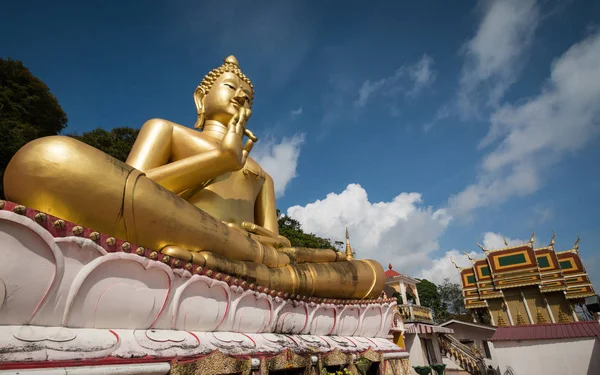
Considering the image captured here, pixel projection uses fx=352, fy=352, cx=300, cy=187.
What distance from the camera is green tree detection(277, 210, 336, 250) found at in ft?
60.8

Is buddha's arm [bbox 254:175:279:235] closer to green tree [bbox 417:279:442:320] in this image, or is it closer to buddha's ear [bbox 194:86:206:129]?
buddha's ear [bbox 194:86:206:129]

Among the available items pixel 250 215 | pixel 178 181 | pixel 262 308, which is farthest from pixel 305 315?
pixel 178 181

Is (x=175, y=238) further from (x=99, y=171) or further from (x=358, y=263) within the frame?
(x=358, y=263)

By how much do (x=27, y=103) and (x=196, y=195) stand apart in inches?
664

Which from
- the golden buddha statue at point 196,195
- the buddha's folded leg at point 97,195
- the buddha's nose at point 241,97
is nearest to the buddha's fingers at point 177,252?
the golden buddha statue at point 196,195

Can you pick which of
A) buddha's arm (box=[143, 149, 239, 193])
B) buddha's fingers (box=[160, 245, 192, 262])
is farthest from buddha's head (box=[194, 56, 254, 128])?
buddha's fingers (box=[160, 245, 192, 262])

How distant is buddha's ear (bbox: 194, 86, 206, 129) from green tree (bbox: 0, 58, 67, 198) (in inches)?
441

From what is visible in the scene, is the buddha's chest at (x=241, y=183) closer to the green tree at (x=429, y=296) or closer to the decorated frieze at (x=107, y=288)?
the decorated frieze at (x=107, y=288)

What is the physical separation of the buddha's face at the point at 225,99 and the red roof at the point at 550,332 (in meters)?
10.2

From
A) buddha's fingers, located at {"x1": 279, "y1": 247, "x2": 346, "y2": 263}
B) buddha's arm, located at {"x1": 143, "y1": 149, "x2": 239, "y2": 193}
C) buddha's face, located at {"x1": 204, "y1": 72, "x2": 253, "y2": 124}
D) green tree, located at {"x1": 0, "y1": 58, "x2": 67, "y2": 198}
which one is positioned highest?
green tree, located at {"x1": 0, "y1": 58, "x2": 67, "y2": 198}

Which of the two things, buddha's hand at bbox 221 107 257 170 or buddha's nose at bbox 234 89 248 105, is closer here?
buddha's hand at bbox 221 107 257 170

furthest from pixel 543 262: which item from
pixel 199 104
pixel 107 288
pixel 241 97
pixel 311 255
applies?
pixel 107 288

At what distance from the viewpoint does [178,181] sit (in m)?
3.76

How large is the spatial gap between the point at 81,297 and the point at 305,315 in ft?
8.13
